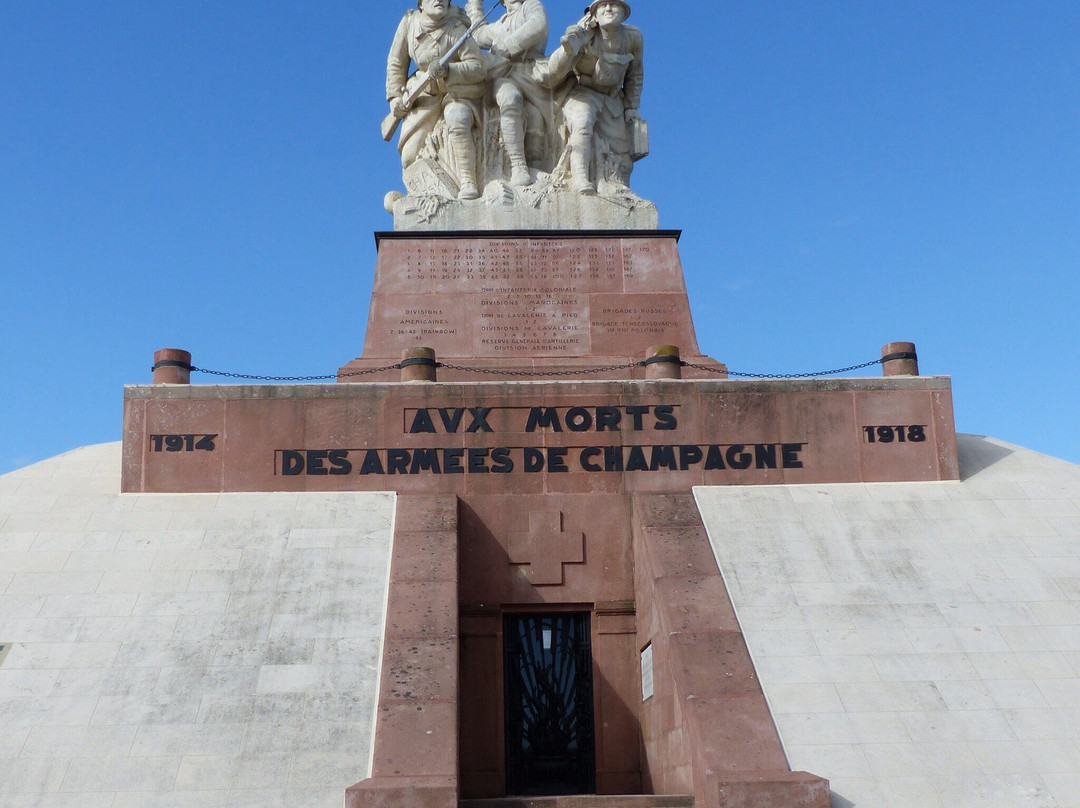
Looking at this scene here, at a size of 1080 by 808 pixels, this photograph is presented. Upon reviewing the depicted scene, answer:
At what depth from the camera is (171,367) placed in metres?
14.5

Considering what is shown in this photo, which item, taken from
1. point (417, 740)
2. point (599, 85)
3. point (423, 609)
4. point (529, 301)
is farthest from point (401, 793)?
point (599, 85)

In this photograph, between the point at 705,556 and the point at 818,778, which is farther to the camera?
the point at 705,556

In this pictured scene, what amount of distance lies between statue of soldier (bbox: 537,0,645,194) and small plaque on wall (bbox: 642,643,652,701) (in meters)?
6.96

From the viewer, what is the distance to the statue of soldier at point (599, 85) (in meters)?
17.1

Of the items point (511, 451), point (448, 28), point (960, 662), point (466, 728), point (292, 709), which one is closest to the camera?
point (292, 709)

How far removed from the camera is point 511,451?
549 inches

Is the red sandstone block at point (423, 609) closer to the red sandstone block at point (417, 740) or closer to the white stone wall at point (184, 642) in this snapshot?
the white stone wall at point (184, 642)

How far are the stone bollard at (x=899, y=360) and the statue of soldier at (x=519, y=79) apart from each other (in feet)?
18.0

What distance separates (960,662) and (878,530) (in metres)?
2.14

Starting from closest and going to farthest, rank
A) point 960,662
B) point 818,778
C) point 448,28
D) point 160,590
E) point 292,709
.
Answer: point 818,778 < point 292,709 < point 960,662 < point 160,590 < point 448,28

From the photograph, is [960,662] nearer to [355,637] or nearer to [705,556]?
[705,556]

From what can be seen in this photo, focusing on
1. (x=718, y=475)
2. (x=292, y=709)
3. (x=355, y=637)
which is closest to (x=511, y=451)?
(x=718, y=475)

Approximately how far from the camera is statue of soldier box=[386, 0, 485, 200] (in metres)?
17.1

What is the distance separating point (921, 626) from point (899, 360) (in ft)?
14.1
